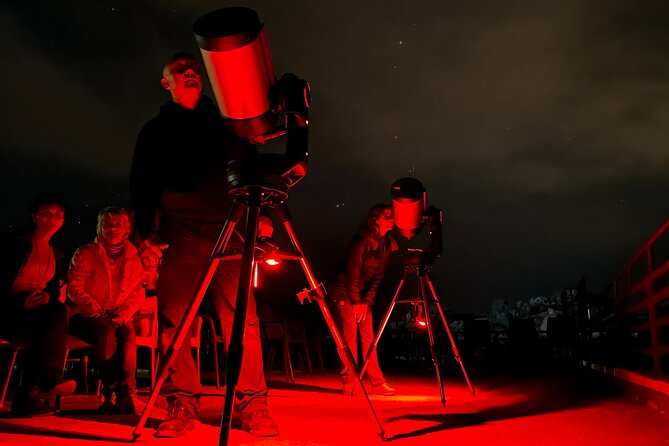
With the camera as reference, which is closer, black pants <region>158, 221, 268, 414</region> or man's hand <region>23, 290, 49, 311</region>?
black pants <region>158, 221, 268, 414</region>

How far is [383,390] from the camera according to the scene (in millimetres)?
5039

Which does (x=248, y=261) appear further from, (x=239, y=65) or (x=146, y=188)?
(x=146, y=188)

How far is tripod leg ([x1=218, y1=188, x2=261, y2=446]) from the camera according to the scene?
1661mm

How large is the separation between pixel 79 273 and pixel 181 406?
5.47 ft

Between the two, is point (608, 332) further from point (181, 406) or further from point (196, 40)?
point (196, 40)

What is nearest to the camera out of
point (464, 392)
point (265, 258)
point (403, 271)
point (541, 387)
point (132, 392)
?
point (265, 258)

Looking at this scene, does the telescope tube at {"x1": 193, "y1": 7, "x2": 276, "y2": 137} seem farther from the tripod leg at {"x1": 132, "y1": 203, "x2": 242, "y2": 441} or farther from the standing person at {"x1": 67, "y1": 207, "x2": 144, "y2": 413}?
the standing person at {"x1": 67, "y1": 207, "x2": 144, "y2": 413}

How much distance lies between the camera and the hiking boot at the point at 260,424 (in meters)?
2.58

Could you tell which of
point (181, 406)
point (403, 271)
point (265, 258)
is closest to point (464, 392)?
point (403, 271)

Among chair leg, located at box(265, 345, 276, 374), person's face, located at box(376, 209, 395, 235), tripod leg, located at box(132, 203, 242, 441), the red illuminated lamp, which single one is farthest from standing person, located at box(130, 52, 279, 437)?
chair leg, located at box(265, 345, 276, 374)

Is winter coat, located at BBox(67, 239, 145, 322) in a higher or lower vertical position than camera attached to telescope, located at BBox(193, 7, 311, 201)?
lower

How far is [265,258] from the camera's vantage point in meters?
2.21

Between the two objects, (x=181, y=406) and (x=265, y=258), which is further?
(x=181, y=406)

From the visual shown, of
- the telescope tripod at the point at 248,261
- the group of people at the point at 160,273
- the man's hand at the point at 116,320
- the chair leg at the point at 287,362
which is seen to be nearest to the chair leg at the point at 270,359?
the chair leg at the point at 287,362
